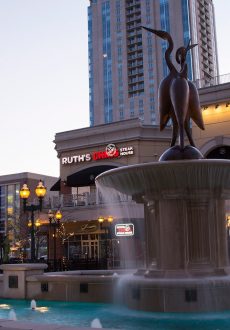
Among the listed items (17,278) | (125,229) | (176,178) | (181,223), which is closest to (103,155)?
(125,229)

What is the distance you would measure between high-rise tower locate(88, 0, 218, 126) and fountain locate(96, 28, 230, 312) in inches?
4537

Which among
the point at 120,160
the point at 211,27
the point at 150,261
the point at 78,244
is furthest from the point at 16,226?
the point at 211,27

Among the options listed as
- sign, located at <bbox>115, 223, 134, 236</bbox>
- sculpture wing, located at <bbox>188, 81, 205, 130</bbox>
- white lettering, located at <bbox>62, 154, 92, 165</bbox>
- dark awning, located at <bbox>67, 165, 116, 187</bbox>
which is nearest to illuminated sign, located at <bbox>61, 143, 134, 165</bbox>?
white lettering, located at <bbox>62, 154, 92, 165</bbox>

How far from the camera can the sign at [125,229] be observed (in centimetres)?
3941

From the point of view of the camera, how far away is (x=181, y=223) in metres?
12.9

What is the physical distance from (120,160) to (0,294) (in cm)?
2942

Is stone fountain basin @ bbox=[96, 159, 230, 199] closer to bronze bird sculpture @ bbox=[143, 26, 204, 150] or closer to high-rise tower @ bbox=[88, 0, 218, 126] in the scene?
bronze bird sculpture @ bbox=[143, 26, 204, 150]

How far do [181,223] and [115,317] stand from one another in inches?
119

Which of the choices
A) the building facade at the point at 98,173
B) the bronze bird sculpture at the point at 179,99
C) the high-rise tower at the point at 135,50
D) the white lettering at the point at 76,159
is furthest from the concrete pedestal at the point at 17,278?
the high-rise tower at the point at 135,50

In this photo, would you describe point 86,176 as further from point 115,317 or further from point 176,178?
point 115,317

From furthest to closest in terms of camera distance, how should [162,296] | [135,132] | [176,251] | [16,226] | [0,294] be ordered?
[16,226] → [135,132] → [0,294] → [176,251] → [162,296]

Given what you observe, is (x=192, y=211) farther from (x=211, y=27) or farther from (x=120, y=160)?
(x=211, y=27)

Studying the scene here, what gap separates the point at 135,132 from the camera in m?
45.0

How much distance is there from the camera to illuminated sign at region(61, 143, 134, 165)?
148 ft
